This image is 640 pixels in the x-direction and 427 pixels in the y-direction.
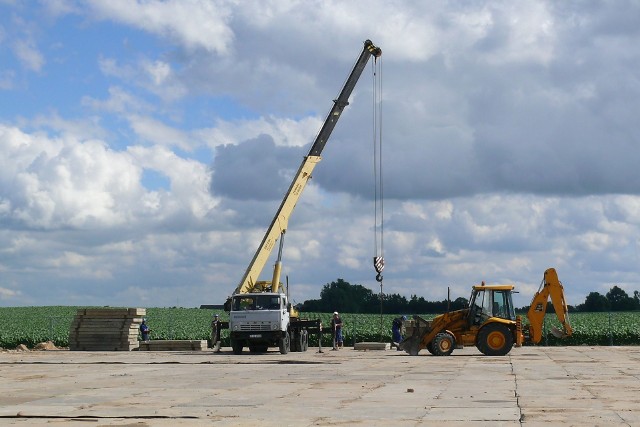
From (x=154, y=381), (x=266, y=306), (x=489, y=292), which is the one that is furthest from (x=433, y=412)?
(x=266, y=306)

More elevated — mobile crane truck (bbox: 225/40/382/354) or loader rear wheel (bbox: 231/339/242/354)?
mobile crane truck (bbox: 225/40/382/354)

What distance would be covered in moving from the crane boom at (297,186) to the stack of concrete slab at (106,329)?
738 cm

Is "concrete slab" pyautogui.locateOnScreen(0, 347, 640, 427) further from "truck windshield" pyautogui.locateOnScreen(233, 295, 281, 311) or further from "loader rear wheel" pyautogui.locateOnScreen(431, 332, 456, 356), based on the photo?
"truck windshield" pyautogui.locateOnScreen(233, 295, 281, 311)

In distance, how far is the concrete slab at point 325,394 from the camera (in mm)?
14820

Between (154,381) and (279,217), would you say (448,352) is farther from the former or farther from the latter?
(154,381)

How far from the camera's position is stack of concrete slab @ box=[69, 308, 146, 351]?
1801 inches

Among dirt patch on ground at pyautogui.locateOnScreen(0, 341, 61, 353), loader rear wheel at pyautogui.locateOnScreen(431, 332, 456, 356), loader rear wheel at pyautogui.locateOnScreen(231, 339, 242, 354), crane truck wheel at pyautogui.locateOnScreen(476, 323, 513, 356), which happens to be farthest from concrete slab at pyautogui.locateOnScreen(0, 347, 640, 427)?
dirt patch on ground at pyautogui.locateOnScreen(0, 341, 61, 353)

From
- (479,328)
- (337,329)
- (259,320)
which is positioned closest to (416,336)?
(479,328)

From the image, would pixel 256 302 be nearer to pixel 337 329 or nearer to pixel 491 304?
pixel 491 304

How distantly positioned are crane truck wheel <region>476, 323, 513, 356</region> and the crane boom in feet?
31.1

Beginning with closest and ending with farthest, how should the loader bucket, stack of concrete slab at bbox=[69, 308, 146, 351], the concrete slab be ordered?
the concrete slab < the loader bucket < stack of concrete slab at bbox=[69, 308, 146, 351]

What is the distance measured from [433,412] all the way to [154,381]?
8.71 meters

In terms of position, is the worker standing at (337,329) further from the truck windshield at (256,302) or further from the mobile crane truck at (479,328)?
the mobile crane truck at (479,328)

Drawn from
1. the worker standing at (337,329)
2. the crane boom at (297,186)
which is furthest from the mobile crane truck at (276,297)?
the worker standing at (337,329)
